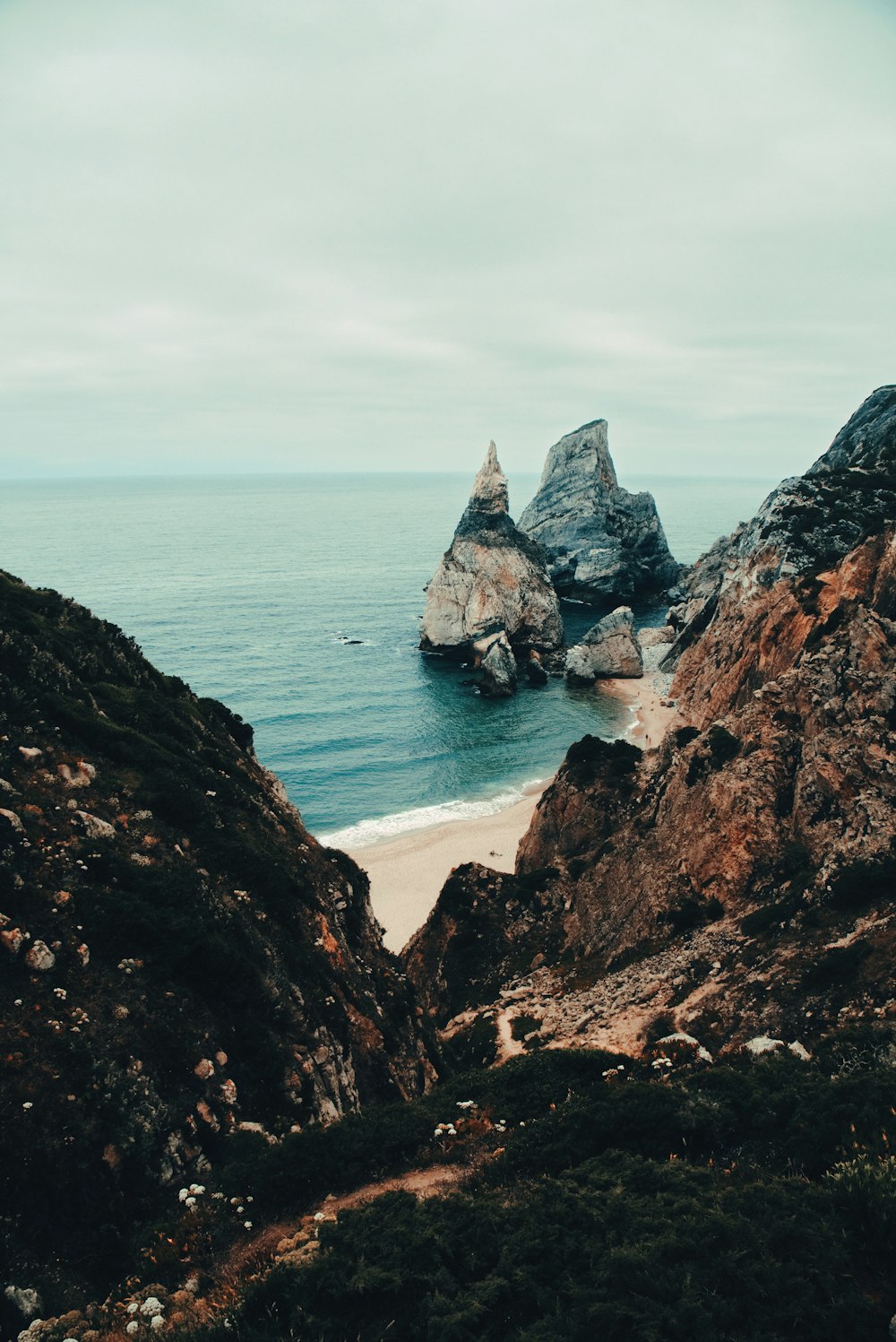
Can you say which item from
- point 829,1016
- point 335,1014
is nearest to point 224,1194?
point 335,1014

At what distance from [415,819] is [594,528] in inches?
3463

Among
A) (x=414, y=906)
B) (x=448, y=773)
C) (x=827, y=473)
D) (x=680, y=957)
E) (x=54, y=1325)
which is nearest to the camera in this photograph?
(x=54, y=1325)

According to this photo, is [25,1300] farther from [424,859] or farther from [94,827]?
[424,859]

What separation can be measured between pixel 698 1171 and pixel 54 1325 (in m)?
9.88

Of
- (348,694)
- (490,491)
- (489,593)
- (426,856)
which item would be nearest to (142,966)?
(426,856)

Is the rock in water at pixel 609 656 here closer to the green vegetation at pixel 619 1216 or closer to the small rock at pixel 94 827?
the green vegetation at pixel 619 1216

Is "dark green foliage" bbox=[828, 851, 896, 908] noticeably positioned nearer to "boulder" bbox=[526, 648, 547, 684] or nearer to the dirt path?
the dirt path

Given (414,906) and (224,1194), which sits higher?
(224,1194)

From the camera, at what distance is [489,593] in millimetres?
98625

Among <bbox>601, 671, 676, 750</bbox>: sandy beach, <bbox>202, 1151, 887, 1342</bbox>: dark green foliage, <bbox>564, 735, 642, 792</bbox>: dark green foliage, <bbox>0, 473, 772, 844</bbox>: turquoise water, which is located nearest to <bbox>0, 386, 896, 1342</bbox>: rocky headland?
<bbox>202, 1151, 887, 1342</bbox>: dark green foliage

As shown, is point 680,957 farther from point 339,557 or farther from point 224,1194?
point 339,557

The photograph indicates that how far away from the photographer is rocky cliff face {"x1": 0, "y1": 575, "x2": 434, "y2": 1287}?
41.1 feet

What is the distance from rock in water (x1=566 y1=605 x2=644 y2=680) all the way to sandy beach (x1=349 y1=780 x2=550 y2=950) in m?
34.4

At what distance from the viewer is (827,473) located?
61.2 m
